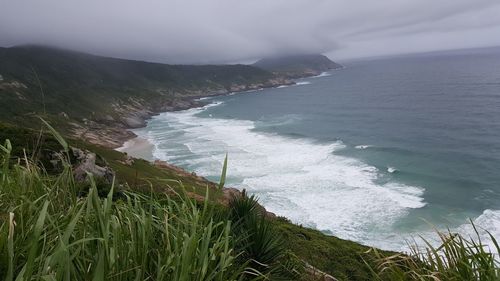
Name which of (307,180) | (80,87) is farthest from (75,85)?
(307,180)

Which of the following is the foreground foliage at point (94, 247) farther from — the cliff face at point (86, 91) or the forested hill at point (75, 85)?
the forested hill at point (75, 85)

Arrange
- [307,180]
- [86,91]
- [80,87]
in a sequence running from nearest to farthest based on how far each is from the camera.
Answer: [307,180]
[86,91]
[80,87]

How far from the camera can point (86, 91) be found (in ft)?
432

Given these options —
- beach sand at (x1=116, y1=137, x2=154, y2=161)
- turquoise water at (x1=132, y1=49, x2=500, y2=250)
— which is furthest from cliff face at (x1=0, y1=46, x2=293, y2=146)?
turquoise water at (x1=132, y1=49, x2=500, y2=250)

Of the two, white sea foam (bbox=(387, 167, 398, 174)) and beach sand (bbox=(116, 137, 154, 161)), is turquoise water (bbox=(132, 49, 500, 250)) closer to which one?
white sea foam (bbox=(387, 167, 398, 174))

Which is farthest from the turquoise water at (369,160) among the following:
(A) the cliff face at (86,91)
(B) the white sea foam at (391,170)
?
(A) the cliff face at (86,91)

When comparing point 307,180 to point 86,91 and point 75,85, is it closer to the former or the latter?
point 86,91

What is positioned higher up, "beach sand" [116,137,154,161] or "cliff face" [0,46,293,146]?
"cliff face" [0,46,293,146]

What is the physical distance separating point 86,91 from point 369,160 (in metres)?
113

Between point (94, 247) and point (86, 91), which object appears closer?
point (94, 247)

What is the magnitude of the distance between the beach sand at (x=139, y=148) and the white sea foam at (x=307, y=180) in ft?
4.73

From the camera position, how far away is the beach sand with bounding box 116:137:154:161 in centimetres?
6069

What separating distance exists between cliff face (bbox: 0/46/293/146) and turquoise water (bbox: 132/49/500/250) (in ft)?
51.8

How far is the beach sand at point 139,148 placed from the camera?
2389 inches
